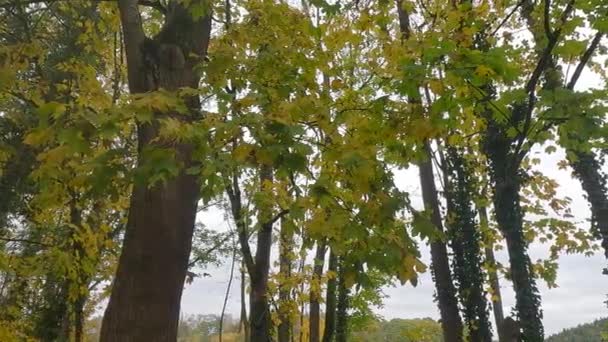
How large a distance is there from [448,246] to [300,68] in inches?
291

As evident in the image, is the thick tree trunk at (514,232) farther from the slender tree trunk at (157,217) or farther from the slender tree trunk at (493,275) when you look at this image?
the slender tree trunk at (157,217)

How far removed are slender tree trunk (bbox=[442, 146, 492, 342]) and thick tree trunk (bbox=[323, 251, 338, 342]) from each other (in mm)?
2594

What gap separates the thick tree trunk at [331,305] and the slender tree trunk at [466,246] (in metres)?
2.59

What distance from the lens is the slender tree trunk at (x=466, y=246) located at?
1013 centimetres

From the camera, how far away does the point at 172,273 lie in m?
3.28

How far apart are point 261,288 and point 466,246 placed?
507cm

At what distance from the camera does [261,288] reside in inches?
289

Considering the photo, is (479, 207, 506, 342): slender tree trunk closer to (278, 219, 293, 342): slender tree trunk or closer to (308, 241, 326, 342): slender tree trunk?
(308, 241, 326, 342): slender tree trunk

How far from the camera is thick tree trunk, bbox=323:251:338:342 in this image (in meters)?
11.0

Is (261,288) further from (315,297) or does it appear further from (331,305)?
(315,297)

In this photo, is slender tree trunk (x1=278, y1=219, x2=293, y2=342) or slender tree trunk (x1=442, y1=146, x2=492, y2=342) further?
slender tree trunk (x1=278, y1=219, x2=293, y2=342)

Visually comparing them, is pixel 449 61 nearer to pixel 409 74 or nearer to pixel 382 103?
pixel 409 74

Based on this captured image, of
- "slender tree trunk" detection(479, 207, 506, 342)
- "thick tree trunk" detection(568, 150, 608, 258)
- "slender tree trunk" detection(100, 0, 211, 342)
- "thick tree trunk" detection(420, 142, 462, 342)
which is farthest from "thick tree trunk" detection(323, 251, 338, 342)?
"slender tree trunk" detection(100, 0, 211, 342)

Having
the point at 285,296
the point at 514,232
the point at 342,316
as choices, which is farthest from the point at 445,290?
the point at 285,296
